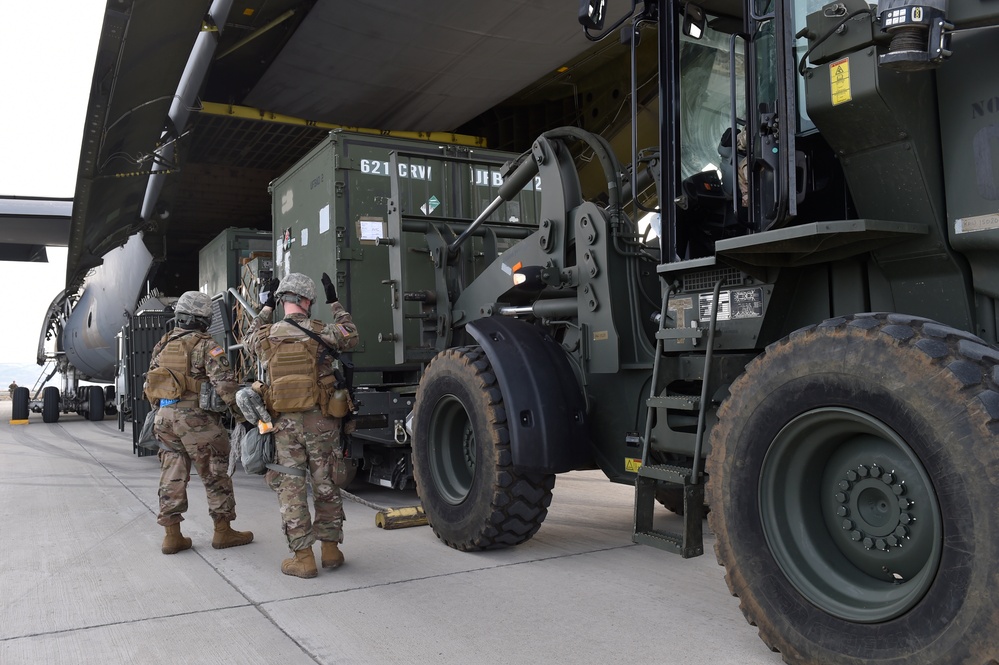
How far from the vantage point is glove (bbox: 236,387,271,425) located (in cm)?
471

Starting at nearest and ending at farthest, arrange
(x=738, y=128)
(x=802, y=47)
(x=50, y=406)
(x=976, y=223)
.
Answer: (x=976, y=223) < (x=802, y=47) < (x=738, y=128) < (x=50, y=406)

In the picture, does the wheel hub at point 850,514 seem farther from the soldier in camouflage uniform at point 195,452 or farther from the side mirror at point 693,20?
the soldier in camouflage uniform at point 195,452

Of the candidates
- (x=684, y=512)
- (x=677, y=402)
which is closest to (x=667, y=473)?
(x=684, y=512)

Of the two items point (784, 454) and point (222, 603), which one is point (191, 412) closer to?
point (222, 603)

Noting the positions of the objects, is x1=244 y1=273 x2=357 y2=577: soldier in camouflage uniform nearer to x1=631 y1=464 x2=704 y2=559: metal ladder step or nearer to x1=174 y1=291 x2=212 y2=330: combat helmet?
x1=174 y1=291 x2=212 y2=330: combat helmet

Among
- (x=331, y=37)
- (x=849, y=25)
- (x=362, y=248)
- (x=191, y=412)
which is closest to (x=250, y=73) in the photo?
(x=331, y=37)

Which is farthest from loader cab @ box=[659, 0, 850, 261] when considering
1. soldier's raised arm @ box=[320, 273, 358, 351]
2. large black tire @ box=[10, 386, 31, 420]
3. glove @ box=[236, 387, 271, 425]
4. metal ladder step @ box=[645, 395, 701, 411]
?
large black tire @ box=[10, 386, 31, 420]

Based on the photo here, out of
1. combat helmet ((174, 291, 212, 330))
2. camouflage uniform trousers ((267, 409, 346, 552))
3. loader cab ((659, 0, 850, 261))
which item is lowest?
camouflage uniform trousers ((267, 409, 346, 552))

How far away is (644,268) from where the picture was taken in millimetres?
4621

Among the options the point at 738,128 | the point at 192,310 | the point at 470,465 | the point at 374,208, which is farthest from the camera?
the point at 374,208

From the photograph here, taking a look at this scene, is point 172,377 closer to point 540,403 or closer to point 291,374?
point 291,374

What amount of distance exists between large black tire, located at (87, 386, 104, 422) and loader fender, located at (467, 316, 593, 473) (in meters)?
18.2

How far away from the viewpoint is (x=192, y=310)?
582cm

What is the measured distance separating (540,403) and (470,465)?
3.10 ft
